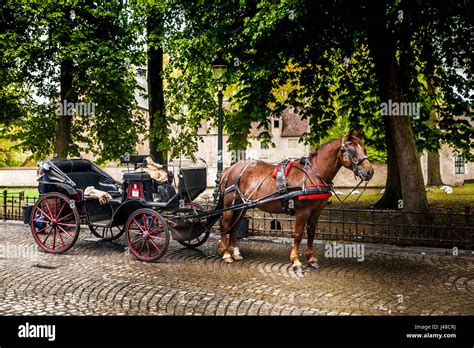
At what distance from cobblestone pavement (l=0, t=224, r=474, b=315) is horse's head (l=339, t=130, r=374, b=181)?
190cm

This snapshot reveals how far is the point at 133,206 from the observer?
9680 mm

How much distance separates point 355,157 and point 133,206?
4.84 metres

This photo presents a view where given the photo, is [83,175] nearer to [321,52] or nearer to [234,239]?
[234,239]

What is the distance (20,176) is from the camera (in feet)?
133

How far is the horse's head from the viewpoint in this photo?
26.0 feet

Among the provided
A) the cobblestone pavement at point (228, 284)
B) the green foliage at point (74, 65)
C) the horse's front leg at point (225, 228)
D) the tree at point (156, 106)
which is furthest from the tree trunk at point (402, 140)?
the green foliage at point (74, 65)

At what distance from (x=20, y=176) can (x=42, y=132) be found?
21.5m

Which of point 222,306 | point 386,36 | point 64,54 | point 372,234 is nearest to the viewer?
point 222,306

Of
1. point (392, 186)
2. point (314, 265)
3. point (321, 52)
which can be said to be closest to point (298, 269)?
point (314, 265)

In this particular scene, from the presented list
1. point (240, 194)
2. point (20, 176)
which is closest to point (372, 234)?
point (240, 194)

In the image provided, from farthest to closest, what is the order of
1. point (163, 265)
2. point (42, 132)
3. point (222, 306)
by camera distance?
point (42, 132) → point (163, 265) → point (222, 306)

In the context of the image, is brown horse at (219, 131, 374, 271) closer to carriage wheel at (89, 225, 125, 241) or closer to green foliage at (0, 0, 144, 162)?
carriage wheel at (89, 225, 125, 241)

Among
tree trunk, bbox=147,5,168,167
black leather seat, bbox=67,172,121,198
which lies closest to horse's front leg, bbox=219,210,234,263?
black leather seat, bbox=67,172,121,198

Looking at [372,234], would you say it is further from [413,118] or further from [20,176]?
[20,176]
